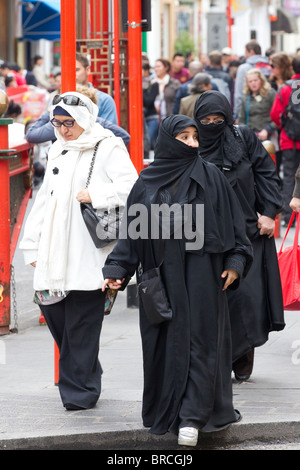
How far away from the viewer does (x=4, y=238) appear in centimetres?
851

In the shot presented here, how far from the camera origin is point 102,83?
38.6 ft

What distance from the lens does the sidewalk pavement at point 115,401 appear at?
584 centimetres

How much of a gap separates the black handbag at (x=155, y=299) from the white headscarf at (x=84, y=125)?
104cm

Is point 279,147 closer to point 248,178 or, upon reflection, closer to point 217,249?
point 248,178

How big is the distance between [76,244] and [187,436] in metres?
1.40

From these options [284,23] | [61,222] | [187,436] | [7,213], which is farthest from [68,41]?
[284,23]

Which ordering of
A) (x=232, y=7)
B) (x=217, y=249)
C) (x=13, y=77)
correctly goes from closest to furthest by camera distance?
1. (x=217, y=249)
2. (x=13, y=77)
3. (x=232, y=7)

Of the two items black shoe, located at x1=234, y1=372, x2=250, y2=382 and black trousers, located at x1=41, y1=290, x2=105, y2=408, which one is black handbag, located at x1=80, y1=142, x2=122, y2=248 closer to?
black trousers, located at x1=41, y1=290, x2=105, y2=408

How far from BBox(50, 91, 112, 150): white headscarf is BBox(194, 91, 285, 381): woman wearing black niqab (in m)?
0.72

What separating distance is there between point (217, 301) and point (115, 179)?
1.09m

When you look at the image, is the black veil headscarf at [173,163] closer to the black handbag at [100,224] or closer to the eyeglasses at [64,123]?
the black handbag at [100,224]

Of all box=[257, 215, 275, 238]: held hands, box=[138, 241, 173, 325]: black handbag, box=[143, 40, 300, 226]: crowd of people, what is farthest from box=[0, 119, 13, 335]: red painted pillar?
box=[143, 40, 300, 226]: crowd of people
